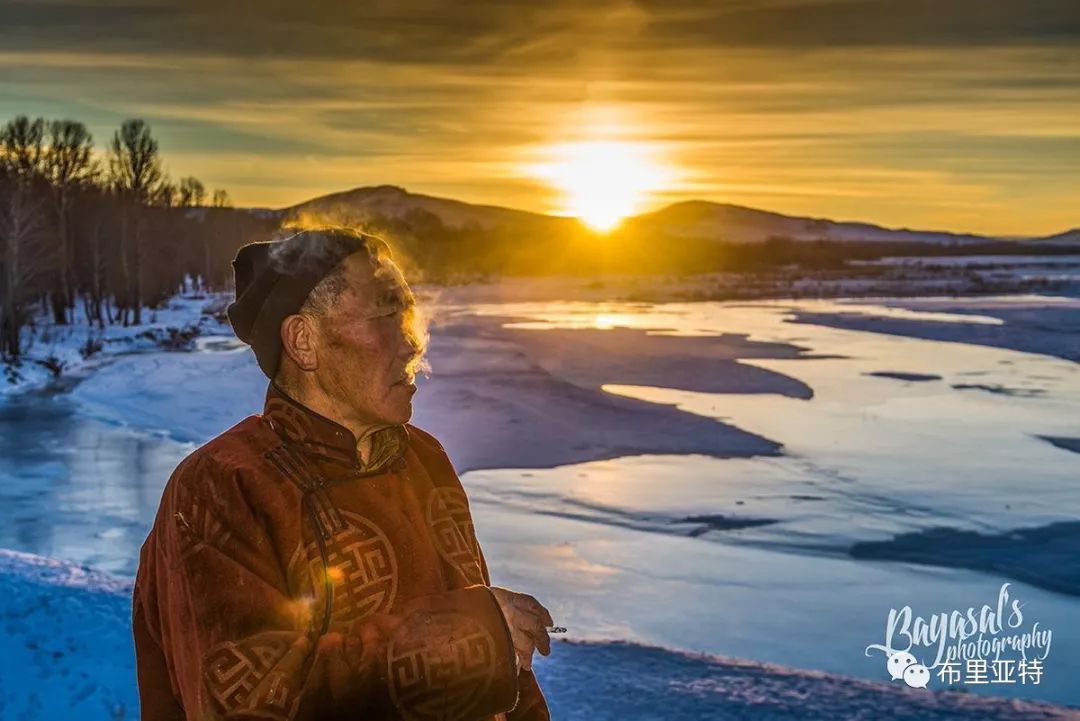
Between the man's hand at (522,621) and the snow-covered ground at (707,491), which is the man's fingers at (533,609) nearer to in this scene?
the man's hand at (522,621)

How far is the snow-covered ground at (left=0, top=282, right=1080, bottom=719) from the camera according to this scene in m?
6.65

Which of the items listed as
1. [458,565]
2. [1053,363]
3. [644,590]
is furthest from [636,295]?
[458,565]

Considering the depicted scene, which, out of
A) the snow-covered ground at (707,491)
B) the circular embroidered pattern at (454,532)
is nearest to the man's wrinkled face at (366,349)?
the circular embroidered pattern at (454,532)

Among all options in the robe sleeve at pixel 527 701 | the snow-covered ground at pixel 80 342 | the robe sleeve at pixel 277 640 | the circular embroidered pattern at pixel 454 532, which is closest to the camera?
the robe sleeve at pixel 277 640

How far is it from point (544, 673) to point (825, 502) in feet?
18.8

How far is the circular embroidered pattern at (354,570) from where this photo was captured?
172 cm

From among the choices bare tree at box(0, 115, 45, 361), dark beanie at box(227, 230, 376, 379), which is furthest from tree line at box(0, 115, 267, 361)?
dark beanie at box(227, 230, 376, 379)

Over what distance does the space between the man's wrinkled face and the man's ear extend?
0.01 m

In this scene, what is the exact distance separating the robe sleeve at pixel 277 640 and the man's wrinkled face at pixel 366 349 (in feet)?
0.82

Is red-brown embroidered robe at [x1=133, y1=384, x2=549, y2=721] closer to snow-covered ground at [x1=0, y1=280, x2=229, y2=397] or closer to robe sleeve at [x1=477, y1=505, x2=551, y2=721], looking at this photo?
robe sleeve at [x1=477, y1=505, x2=551, y2=721]

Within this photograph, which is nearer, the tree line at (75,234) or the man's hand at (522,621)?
the man's hand at (522,621)

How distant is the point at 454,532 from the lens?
196 cm

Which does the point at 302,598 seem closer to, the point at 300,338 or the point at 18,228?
the point at 300,338

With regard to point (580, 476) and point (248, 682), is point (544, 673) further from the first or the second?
point (580, 476)
